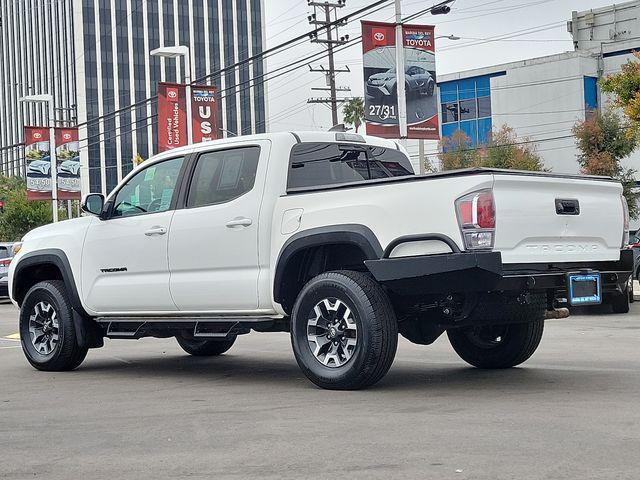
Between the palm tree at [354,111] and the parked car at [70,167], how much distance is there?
38.7m

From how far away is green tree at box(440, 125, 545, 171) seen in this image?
55531 mm

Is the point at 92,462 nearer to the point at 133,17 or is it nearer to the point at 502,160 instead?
the point at 502,160

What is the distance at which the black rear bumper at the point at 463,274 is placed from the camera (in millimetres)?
7242

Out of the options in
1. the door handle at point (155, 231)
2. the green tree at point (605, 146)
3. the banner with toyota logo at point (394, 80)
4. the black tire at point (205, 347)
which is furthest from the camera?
the green tree at point (605, 146)

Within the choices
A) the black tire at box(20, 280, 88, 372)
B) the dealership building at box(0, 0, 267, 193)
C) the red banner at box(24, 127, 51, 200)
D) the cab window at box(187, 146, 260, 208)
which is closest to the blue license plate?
the cab window at box(187, 146, 260, 208)

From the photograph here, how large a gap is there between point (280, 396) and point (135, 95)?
115 metres

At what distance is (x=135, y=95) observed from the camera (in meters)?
120

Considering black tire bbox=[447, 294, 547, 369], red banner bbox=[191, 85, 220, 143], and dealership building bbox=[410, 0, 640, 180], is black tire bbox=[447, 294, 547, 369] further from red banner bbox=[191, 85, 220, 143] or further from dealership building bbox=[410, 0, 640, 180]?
dealership building bbox=[410, 0, 640, 180]

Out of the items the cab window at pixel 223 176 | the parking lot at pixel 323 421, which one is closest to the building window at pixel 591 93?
the parking lot at pixel 323 421

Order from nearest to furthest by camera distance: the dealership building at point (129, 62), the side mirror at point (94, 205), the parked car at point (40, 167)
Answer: the side mirror at point (94, 205), the parked car at point (40, 167), the dealership building at point (129, 62)

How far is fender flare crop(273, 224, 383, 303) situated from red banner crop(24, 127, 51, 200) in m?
32.6

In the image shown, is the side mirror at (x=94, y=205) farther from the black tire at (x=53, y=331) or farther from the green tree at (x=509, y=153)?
the green tree at (x=509, y=153)

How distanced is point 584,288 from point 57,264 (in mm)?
5086

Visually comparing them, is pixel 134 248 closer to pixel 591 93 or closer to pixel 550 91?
pixel 591 93
